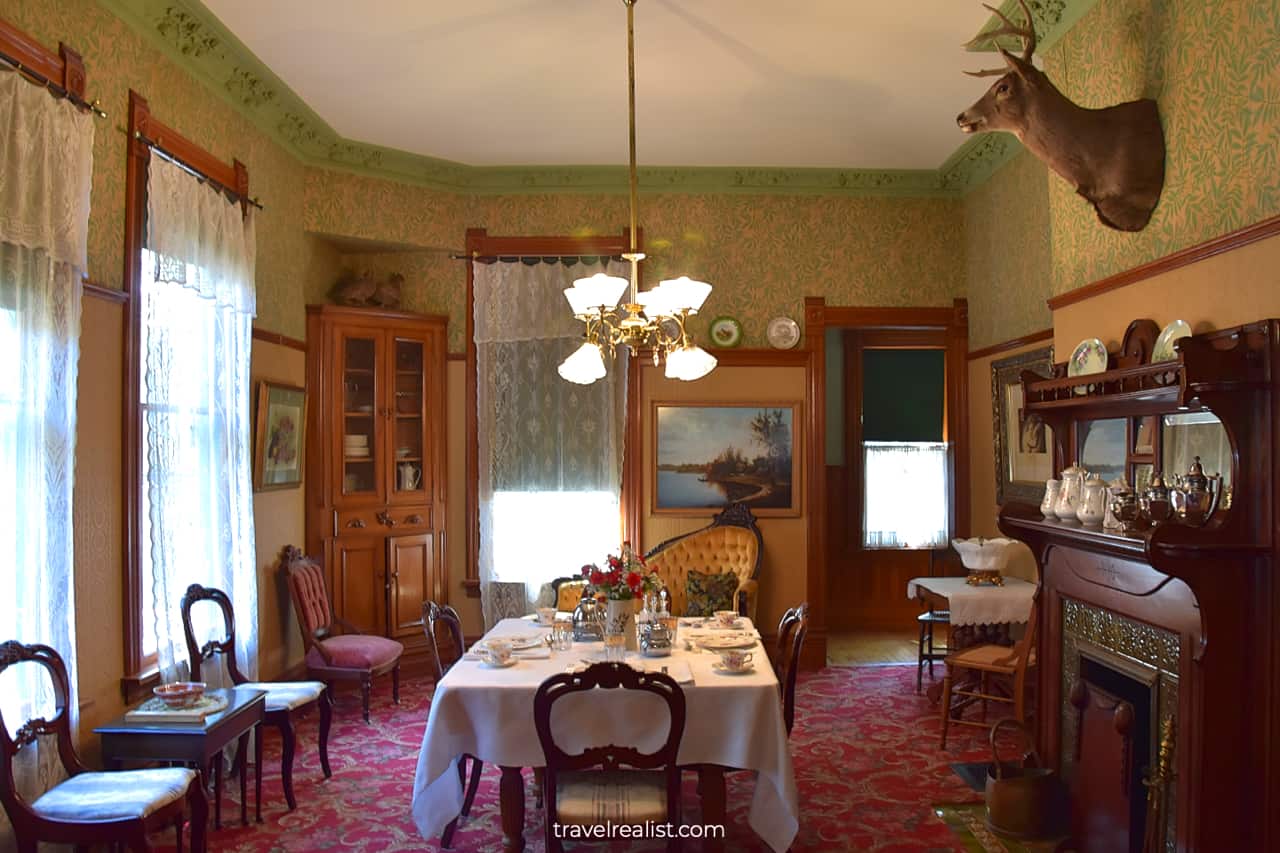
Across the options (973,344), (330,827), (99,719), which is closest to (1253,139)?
(973,344)

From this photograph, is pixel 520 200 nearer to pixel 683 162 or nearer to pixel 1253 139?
pixel 683 162

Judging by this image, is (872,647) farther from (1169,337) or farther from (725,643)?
(1169,337)

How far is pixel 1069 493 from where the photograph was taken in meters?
3.65

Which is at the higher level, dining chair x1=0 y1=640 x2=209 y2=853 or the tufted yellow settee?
the tufted yellow settee

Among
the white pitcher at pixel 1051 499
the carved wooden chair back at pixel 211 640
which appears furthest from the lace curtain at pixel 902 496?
the carved wooden chair back at pixel 211 640

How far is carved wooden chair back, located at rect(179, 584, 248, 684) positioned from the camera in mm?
4293

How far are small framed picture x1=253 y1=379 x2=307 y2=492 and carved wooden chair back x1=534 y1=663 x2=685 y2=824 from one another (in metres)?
3.27

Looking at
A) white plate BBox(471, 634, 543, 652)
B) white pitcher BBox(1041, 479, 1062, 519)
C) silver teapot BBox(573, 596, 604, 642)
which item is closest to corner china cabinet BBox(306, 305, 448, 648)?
white plate BBox(471, 634, 543, 652)

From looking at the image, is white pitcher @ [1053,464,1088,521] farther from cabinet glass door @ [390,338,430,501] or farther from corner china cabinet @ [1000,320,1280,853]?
cabinet glass door @ [390,338,430,501]

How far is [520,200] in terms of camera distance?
7.12 metres

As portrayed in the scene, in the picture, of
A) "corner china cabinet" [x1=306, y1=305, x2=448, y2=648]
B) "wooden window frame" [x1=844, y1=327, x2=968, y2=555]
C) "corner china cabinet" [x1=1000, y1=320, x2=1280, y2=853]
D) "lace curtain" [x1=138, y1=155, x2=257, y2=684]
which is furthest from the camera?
"wooden window frame" [x1=844, y1=327, x2=968, y2=555]

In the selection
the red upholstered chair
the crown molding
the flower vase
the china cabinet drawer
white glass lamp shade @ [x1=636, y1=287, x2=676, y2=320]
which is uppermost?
the crown molding

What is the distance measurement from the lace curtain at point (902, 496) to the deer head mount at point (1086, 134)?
530 cm

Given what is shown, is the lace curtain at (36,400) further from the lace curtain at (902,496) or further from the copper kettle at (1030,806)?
the lace curtain at (902,496)
